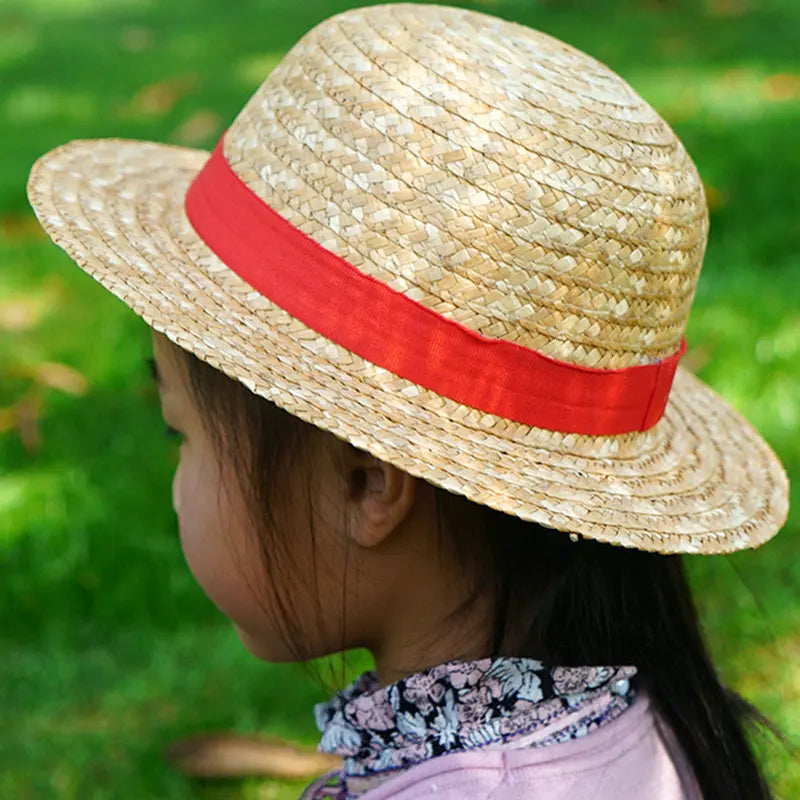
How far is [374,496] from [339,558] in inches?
4.3

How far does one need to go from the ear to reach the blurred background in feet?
2.67

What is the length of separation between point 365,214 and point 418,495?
13.8 inches

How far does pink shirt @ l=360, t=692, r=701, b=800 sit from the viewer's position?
144cm

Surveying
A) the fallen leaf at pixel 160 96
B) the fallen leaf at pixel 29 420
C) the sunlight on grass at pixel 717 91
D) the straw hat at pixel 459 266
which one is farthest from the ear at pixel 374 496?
the fallen leaf at pixel 160 96

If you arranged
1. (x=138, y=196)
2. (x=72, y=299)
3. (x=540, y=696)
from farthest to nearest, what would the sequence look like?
(x=72, y=299) < (x=138, y=196) < (x=540, y=696)

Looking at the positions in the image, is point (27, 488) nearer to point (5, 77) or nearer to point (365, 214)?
point (365, 214)

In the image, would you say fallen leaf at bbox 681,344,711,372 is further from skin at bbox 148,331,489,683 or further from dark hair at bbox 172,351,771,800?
skin at bbox 148,331,489,683

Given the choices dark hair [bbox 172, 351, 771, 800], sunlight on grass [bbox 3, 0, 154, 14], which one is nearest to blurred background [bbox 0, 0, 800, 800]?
dark hair [bbox 172, 351, 771, 800]

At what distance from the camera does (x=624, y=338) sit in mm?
1511

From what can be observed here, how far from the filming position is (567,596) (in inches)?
62.2

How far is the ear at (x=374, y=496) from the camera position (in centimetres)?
149

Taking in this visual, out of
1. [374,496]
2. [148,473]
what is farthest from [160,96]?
[374,496]

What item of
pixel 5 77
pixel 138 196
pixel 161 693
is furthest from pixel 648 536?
pixel 5 77

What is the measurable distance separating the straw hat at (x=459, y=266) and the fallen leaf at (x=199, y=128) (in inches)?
127
